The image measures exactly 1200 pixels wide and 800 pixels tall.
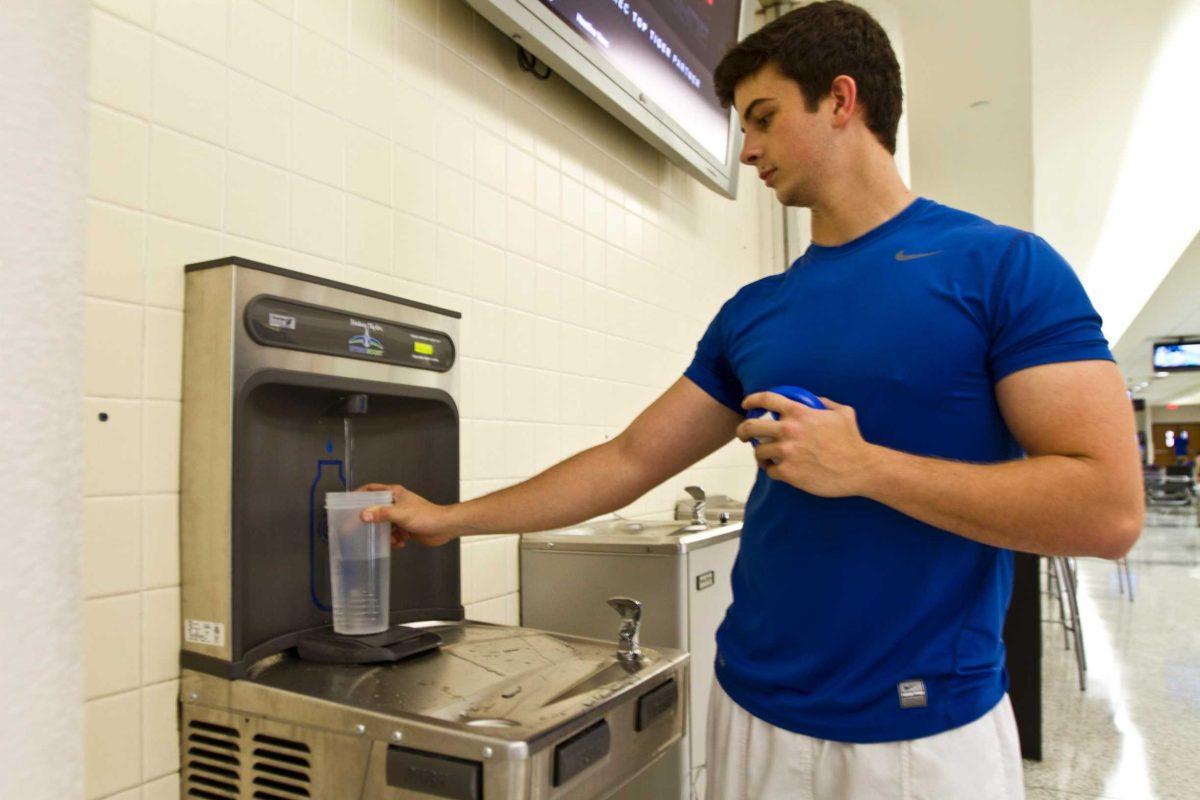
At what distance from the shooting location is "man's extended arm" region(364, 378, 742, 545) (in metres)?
1.42

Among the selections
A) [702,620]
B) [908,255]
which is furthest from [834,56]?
[702,620]

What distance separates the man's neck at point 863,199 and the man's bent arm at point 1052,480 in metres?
0.36

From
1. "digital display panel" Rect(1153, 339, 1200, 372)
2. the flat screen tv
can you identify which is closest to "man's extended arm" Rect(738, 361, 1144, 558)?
the flat screen tv

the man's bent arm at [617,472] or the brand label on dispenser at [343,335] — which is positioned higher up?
the brand label on dispenser at [343,335]

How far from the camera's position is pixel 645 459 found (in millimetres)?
1450

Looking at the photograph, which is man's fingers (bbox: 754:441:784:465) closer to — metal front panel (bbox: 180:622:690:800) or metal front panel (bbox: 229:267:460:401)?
metal front panel (bbox: 180:622:690:800)

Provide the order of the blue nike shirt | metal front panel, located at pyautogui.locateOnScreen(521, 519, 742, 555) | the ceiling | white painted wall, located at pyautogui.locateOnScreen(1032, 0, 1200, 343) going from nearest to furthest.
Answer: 1. the blue nike shirt
2. metal front panel, located at pyautogui.locateOnScreen(521, 519, 742, 555)
3. white painted wall, located at pyautogui.locateOnScreen(1032, 0, 1200, 343)
4. the ceiling

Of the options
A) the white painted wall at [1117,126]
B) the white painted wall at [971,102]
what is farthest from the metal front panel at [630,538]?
the white painted wall at [1117,126]

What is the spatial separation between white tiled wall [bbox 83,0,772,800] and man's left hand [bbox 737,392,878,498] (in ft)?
2.92

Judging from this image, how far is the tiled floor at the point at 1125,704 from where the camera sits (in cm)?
316

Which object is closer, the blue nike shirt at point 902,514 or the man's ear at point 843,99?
the blue nike shirt at point 902,514

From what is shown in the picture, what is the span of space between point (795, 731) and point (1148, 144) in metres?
6.25

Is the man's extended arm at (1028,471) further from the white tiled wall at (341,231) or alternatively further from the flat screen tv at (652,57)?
the flat screen tv at (652,57)

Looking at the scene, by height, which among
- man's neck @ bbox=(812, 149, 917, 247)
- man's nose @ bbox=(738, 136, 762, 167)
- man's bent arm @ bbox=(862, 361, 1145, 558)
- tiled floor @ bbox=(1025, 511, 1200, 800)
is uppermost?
man's nose @ bbox=(738, 136, 762, 167)
